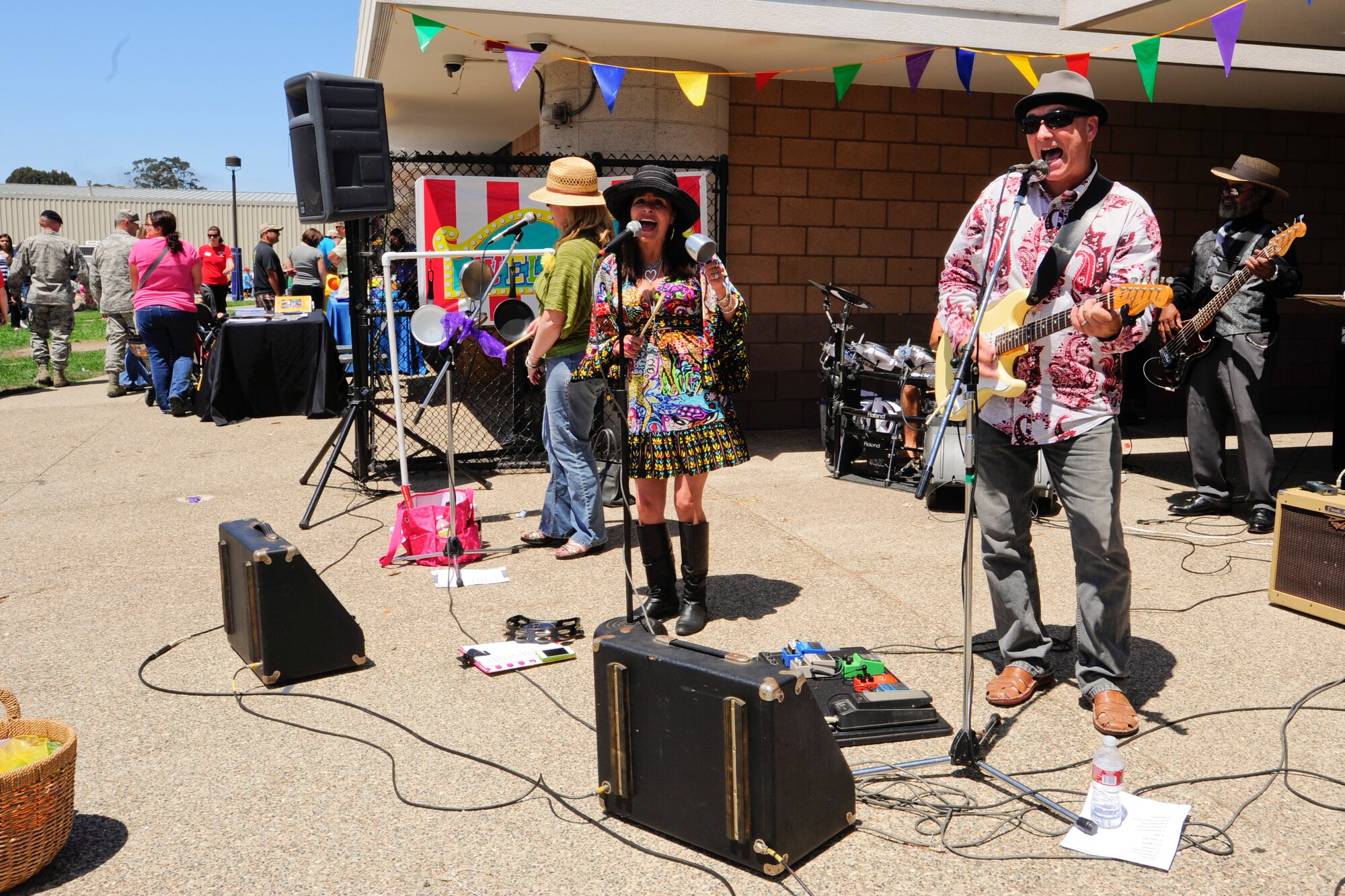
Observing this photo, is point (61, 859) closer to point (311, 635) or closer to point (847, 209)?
point (311, 635)

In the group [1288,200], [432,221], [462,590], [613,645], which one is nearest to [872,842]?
[613,645]

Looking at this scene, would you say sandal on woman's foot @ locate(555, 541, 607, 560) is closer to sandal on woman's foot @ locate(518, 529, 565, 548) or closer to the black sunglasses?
sandal on woman's foot @ locate(518, 529, 565, 548)

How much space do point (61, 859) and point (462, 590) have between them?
8.28 ft

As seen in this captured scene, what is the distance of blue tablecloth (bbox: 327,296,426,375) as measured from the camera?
8.50 metres

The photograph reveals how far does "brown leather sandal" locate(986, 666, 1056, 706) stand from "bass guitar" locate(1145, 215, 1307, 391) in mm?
3197

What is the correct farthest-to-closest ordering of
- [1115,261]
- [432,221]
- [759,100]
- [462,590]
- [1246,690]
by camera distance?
[759,100], [432,221], [462,590], [1246,690], [1115,261]

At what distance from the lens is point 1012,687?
3.88 metres

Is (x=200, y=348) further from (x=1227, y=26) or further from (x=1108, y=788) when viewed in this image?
(x=1108, y=788)

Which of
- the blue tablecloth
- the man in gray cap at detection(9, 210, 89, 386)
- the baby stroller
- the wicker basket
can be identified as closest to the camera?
the wicker basket

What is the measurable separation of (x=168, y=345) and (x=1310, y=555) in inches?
395

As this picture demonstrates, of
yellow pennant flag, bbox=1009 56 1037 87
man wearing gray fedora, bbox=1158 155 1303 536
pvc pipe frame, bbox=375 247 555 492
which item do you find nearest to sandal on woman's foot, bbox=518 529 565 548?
pvc pipe frame, bbox=375 247 555 492

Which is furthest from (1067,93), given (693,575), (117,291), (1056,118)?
(117,291)

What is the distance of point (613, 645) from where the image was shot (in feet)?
9.84

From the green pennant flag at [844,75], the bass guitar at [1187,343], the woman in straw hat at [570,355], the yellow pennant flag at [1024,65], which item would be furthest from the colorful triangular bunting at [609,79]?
the bass guitar at [1187,343]
